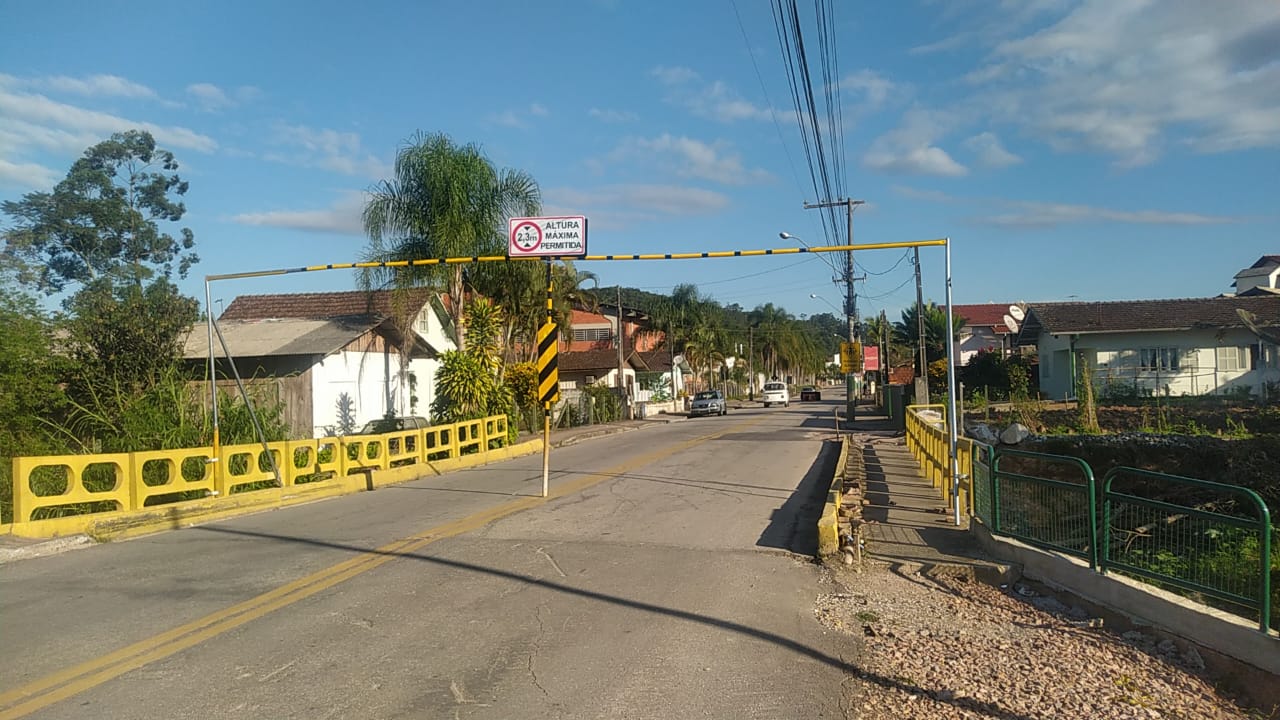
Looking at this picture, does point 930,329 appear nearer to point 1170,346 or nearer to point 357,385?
point 1170,346

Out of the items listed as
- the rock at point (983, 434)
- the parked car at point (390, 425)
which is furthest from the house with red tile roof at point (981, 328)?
the parked car at point (390, 425)

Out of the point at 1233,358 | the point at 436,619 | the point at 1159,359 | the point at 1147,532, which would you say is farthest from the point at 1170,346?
the point at 436,619

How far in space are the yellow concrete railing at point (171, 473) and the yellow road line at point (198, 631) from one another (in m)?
4.39

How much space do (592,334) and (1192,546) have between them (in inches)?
2506

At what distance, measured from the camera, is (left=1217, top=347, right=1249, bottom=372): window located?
37.2 meters

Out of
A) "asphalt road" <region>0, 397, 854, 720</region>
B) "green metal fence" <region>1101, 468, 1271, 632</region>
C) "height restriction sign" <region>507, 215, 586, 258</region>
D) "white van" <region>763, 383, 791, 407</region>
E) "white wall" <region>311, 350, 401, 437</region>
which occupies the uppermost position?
"height restriction sign" <region>507, 215, 586, 258</region>

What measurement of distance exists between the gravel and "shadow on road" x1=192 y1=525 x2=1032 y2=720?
2cm

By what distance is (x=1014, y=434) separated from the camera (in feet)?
81.7

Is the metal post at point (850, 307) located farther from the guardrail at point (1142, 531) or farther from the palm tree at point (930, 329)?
the guardrail at point (1142, 531)

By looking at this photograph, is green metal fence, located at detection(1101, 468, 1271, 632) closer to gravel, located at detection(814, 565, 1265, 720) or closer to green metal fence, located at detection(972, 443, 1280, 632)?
green metal fence, located at detection(972, 443, 1280, 632)

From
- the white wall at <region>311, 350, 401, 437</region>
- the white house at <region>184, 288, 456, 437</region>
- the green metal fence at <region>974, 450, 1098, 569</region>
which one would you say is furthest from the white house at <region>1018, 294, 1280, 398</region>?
the green metal fence at <region>974, 450, 1098, 569</region>

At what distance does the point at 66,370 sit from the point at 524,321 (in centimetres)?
1764

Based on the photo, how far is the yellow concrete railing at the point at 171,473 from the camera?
1131cm

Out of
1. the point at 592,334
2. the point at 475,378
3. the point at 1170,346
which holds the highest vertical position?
the point at 592,334
